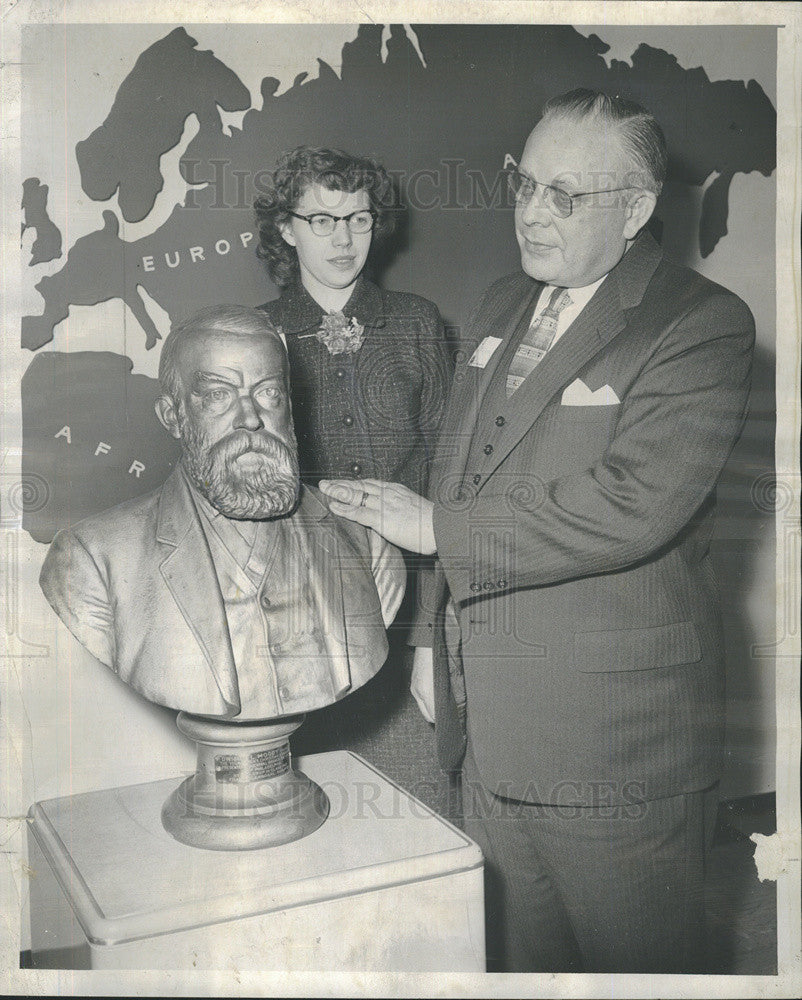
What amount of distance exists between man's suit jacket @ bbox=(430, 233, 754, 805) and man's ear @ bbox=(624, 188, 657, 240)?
27mm

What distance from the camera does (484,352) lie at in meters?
2.39

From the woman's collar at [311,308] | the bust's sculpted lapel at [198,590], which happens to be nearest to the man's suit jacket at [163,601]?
the bust's sculpted lapel at [198,590]

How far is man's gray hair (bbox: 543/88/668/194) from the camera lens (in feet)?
7.47

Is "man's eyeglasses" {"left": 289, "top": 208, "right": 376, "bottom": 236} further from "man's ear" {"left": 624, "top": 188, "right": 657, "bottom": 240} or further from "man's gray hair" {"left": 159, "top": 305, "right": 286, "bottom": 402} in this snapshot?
"man's ear" {"left": 624, "top": 188, "right": 657, "bottom": 240}

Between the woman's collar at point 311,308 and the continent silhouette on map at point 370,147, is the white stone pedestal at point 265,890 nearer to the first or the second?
the continent silhouette on map at point 370,147

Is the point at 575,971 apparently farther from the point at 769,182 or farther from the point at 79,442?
the point at 769,182

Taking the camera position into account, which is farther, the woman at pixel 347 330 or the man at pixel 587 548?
the woman at pixel 347 330

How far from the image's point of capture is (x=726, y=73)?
8.02 feet

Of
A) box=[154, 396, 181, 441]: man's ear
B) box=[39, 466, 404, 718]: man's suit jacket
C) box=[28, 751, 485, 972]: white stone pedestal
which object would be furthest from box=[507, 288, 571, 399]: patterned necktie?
box=[28, 751, 485, 972]: white stone pedestal

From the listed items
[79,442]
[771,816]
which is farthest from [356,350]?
[771,816]

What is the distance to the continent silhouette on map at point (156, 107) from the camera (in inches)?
94.4

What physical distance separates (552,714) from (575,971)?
0.65m

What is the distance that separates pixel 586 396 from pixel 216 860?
4.22 feet

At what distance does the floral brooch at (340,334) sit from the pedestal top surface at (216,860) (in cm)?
102
